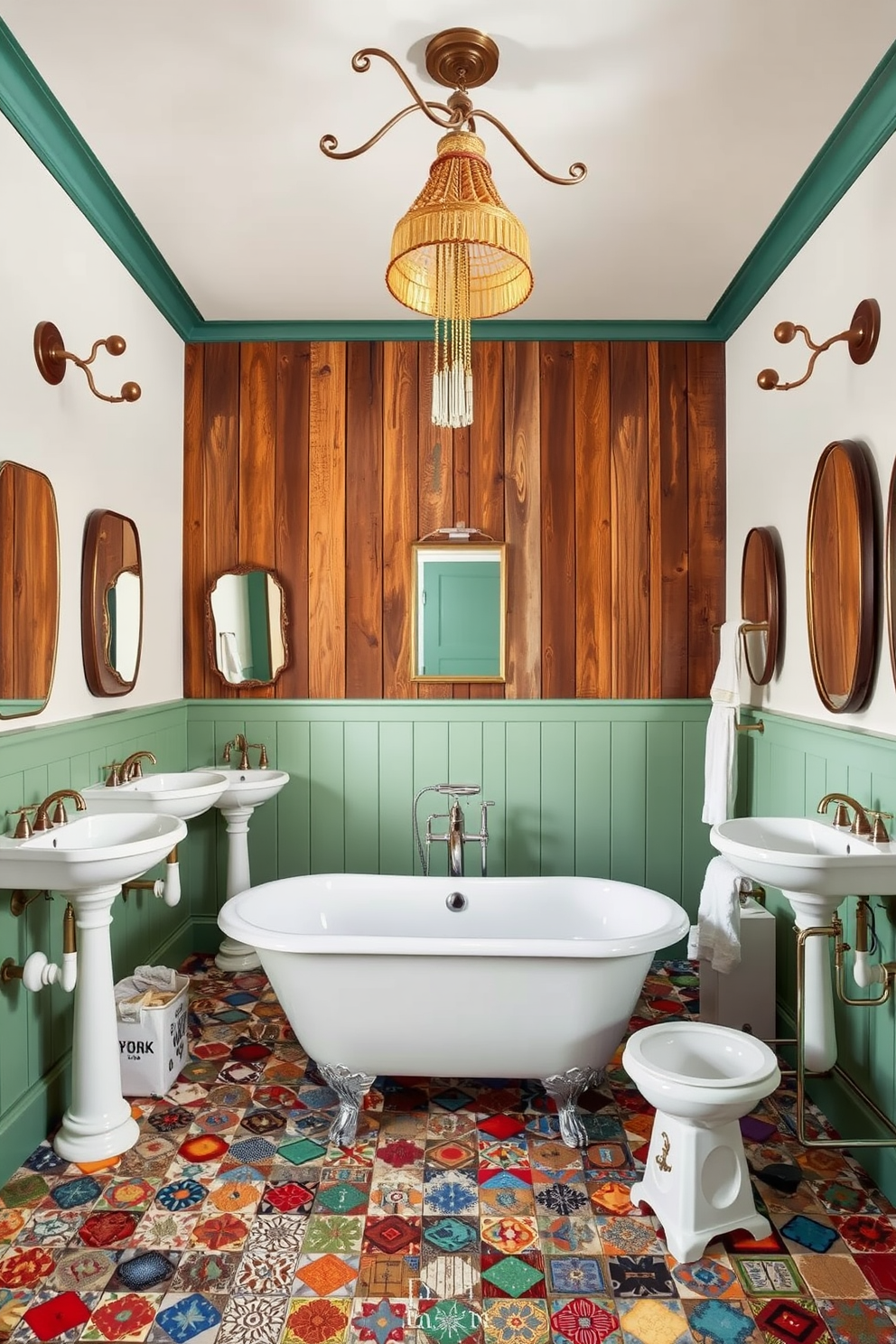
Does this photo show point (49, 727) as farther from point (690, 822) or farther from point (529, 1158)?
point (690, 822)

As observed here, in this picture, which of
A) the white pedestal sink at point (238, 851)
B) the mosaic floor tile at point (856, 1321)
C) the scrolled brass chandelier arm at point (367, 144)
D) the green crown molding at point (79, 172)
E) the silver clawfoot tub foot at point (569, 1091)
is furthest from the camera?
the white pedestal sink at point (238, 851)

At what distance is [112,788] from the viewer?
279cm

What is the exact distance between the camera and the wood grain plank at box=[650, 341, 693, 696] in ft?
12.3

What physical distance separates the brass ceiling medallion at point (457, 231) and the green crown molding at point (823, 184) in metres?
0.76

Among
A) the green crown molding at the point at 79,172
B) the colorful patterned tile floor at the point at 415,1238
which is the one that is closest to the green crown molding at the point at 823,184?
the green crown molding at the point at 79,172

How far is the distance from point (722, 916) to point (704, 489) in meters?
1.82

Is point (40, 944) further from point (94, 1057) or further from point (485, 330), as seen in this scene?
point (485, 330)

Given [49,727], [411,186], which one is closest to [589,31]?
[411,186]

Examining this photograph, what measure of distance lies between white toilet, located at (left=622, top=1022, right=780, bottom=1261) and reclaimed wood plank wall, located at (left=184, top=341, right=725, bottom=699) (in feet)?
6.39

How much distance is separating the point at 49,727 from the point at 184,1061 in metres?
1.12

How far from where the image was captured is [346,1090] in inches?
96.5

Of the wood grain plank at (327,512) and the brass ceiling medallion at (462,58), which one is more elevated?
the brass ceiling medallion at (462,58)

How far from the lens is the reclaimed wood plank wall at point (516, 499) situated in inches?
148

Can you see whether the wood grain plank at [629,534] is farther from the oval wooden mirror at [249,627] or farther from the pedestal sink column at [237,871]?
the pedestal sink column at [237,871]
